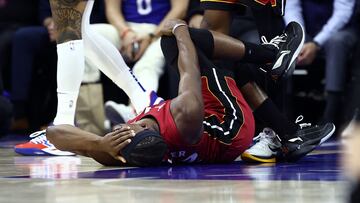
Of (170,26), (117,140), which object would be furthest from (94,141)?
(170,26)

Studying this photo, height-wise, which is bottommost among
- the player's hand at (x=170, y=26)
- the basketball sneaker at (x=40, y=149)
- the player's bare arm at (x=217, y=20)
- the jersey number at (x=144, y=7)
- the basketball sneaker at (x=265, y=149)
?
the basketball sneaker at (x=40, y=149)

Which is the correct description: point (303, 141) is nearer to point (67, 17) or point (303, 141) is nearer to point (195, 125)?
point (195, 125)

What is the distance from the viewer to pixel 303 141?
334 cm

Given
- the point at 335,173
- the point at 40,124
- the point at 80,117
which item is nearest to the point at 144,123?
the point at 335,173

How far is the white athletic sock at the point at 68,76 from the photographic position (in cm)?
342

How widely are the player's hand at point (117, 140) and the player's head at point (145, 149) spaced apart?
0.7 inches

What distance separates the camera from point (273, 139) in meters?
3.39

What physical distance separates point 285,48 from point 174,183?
1123 millimetres

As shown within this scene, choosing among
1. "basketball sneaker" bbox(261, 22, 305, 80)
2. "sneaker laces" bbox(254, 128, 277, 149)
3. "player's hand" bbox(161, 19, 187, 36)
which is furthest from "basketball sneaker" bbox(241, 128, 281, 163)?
"player's hand" bbox(161, 19, 187, 36)

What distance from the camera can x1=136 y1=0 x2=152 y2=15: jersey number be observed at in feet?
17.1

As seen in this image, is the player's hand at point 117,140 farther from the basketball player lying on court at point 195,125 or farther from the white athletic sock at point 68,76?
the white athletic sock at point 68,76

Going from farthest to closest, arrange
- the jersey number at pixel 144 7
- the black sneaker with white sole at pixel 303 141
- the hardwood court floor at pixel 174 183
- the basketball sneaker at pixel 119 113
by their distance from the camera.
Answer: the jersey number at pixel 144 7 < the basketball sneaker at pixel 119 113 < the black sneaker with white sole at pixel 303 141 < the hardwood court floor at pixel 174 183

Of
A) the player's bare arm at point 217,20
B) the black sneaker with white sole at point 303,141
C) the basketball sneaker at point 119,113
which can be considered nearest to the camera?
the black sneaker with white sole at point 303,141

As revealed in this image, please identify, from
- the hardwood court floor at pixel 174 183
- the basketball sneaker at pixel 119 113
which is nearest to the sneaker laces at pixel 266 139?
the hardwood court floor at pixel 174 183
